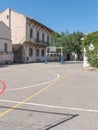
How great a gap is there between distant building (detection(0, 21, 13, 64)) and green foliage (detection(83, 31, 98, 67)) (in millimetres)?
14482

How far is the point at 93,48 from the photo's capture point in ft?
73.6

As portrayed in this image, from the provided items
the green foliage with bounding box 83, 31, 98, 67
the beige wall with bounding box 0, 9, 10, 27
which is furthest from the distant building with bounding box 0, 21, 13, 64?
the green foliage with bounding box 83, 31, 98, 67

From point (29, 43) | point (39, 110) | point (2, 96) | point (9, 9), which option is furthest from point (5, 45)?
point (39, 110)

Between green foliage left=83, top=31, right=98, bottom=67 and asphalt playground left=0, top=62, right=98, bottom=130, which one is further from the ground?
green foliage left=83, top=31, right=98, bottom=67

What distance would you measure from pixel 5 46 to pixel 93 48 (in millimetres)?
16217

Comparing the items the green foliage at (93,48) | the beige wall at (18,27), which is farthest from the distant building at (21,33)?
the green foliage at (93,48)

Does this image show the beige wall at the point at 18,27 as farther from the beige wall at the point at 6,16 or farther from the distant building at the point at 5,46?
the distant building at the point at 5,46

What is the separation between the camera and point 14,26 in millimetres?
37125

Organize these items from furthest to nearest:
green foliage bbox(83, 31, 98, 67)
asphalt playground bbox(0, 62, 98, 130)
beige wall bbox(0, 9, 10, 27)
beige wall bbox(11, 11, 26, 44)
→ 1. beige wall bbox(0, 9, 10, 27)
2. beige wall bbox(11, 11, 26, 44)
3. green foliage bbox(83, 31, 98, 67)
4. asphalt playground bbox(0, 62, 98, 130)

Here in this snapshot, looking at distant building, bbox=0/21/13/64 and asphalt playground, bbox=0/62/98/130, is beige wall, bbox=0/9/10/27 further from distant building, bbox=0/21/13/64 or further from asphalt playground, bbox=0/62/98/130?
asphalt playground, bbox=0/62/98/130

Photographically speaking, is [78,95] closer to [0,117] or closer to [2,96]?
[2,96]

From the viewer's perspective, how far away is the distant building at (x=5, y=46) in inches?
1245

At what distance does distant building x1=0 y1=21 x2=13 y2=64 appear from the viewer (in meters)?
31.6

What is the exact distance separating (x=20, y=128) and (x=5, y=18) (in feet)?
115
